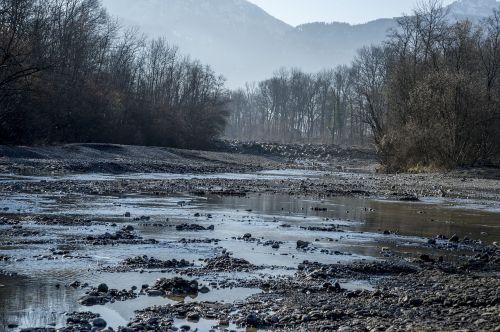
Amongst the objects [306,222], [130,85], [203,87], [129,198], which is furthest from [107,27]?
[306,222]

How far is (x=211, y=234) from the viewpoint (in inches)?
608

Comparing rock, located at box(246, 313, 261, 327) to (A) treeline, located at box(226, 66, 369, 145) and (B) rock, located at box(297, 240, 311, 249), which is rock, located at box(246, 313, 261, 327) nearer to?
(B) rock, located at box(297, 240, 311, 249)

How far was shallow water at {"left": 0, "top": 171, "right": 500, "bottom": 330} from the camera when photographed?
346 inches

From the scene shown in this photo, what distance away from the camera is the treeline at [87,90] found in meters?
45.9

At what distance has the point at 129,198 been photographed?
78.4 feet

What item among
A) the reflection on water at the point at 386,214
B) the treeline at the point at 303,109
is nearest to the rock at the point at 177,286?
the reflection on water at the point at 386,214

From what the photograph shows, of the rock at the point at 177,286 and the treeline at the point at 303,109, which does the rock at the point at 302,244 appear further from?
the treeline at the point at 303,109

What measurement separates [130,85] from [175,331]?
8123 centimetres

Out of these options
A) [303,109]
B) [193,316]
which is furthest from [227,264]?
[303,109]

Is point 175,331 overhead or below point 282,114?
below

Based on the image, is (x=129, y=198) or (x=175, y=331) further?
(x=129, y=198)

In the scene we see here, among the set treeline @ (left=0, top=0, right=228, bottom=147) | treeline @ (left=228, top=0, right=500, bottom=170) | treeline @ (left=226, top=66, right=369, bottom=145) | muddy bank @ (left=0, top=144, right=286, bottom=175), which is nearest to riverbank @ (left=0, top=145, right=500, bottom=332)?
muddy bank @ (left=0, top=144, right=286, bottom=175)

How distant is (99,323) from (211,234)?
8.03m

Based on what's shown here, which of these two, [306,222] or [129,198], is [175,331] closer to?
[306,222]
